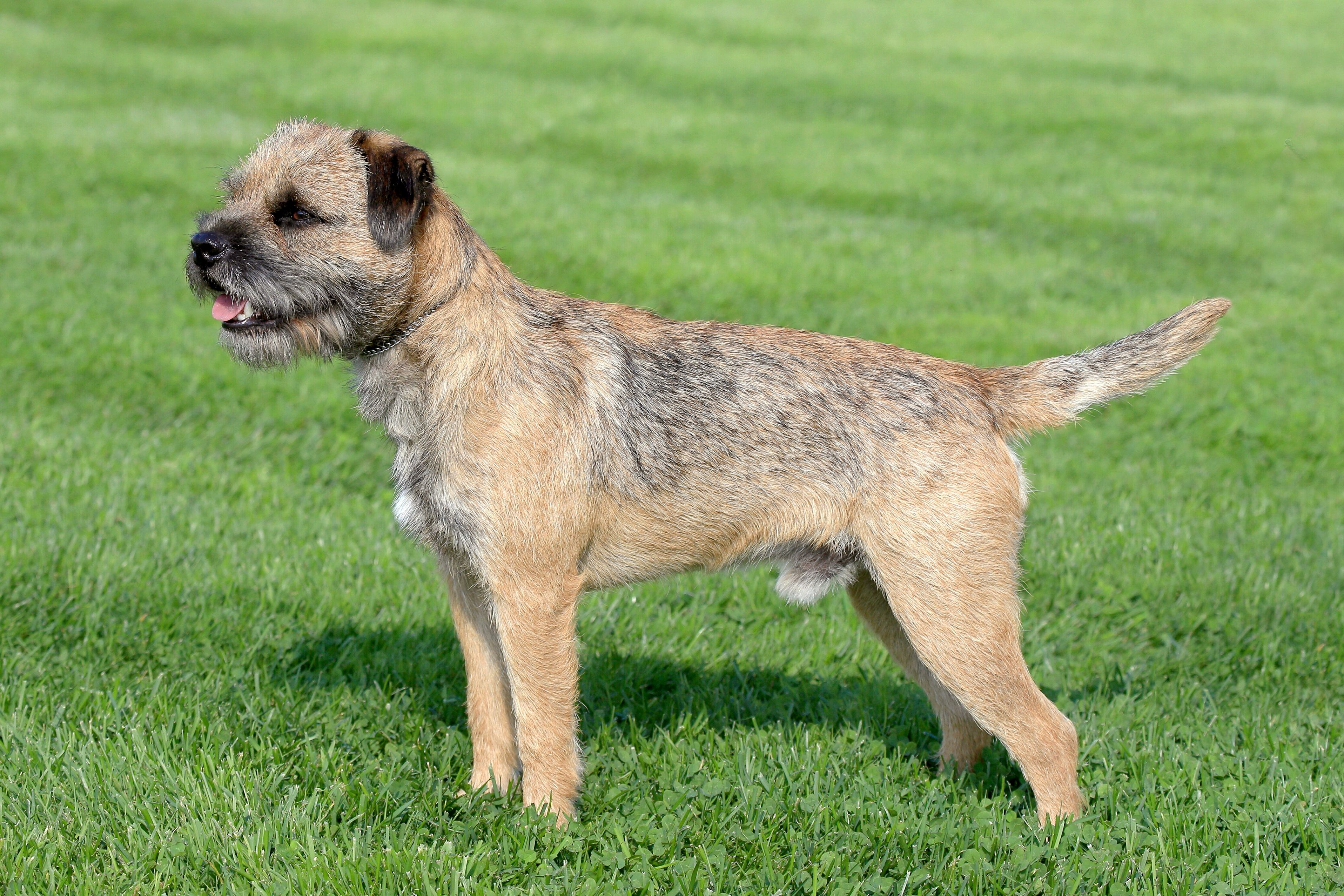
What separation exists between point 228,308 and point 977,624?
9.08 feet

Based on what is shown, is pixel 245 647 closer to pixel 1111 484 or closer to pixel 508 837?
pixel 508 837

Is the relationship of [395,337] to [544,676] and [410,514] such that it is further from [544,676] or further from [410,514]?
[544,676]

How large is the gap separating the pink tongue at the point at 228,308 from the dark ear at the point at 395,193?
52 cm

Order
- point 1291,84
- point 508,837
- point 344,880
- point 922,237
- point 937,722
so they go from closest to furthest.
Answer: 1. point 344,880
2. point 508,837
3. point 937,722
4. point 922,237
5. point 1291,84

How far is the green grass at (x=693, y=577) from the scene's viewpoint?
3.87 m

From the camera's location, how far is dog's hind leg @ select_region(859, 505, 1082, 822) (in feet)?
13.1

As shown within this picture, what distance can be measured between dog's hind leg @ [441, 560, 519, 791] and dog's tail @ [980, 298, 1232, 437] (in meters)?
2.05

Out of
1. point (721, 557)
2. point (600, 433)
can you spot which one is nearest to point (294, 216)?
point (600, 433)

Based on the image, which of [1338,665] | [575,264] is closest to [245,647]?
[1338,665]

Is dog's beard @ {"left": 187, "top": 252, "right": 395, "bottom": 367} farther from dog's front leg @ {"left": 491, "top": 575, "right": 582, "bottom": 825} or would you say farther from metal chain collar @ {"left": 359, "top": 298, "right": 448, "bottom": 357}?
dog's front leg @ {"left": 491, "top": 575, "right": 582, "bottom": 825}

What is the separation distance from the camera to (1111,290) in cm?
1182

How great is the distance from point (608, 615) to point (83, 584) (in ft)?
7.81

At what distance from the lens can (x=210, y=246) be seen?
3855 millimetres

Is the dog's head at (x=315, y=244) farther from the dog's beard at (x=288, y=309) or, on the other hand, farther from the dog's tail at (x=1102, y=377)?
the dog's tail at (x=1102, y=377)
